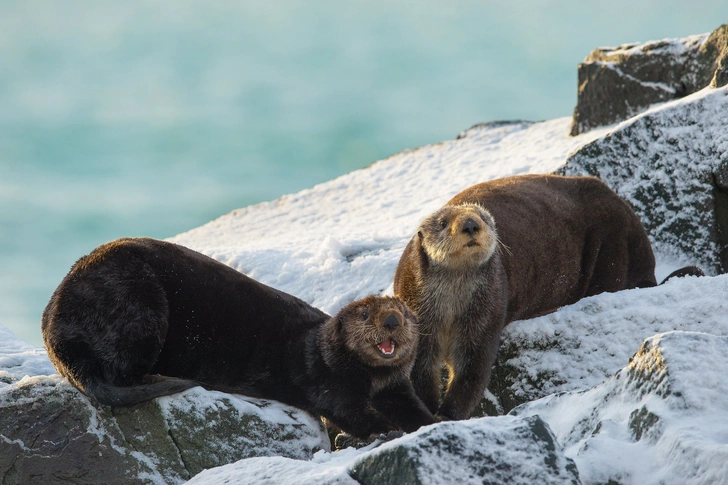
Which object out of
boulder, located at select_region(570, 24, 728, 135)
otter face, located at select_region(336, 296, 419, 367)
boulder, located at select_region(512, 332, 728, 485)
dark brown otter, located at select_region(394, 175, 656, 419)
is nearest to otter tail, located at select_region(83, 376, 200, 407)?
otter face, located at select_region(336, 296, 419, 367)

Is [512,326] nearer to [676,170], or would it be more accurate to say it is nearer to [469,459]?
[469,459]

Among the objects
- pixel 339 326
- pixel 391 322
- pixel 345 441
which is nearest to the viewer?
pixel 391 322

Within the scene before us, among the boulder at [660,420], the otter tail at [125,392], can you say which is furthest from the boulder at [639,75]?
the otter tail at [125,392]

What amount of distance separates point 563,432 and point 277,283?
754 centimetres

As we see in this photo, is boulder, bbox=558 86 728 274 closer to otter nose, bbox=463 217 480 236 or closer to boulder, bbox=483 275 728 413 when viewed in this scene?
boulder, bbox=483 275 728 413

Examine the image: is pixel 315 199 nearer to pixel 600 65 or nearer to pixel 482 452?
pixel 600 65

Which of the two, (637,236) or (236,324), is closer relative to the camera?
(236,324)

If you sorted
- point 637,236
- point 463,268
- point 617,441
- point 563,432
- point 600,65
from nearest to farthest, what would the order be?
point 617,441 → point 563,432 → point 463,268 → point 637,236 → point 600,65

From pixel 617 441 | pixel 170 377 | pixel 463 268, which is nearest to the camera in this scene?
pixel 617 441

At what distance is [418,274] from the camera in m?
7.25

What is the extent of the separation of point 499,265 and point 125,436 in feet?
11.5

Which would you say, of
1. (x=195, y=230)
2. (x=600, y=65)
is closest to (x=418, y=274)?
(x=600, y=65)

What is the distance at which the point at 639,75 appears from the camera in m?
15.1

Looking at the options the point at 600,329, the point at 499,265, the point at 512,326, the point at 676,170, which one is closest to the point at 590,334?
the point at 600,329
